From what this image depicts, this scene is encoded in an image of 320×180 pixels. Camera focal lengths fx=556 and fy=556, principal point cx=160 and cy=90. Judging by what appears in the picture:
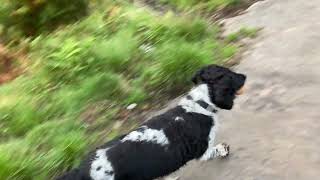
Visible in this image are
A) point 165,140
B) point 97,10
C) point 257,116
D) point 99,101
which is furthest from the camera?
point 97,10

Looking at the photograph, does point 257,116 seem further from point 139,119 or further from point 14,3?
point 14,3

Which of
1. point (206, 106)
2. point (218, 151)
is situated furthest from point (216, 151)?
point (206, 106)

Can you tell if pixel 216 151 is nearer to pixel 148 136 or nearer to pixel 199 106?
pixel 199 106

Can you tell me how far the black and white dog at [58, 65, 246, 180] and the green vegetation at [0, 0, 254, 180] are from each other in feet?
3.42

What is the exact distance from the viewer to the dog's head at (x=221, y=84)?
4.15 m

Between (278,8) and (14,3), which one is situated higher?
(14,3)

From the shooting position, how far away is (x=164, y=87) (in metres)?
5.74

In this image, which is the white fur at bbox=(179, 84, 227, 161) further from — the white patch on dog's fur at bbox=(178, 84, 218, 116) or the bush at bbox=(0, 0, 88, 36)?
the bush at bbox=(0, 0, 88, 36)

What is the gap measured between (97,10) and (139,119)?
3259mm

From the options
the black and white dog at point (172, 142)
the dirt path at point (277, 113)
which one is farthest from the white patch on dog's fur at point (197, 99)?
the dirt path at point (277, 113)

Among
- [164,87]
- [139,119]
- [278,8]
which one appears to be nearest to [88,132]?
[139,119]

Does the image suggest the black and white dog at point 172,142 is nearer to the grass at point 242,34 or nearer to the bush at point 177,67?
the bush at point 177,67

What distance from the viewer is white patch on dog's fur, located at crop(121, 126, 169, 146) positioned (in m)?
3.92

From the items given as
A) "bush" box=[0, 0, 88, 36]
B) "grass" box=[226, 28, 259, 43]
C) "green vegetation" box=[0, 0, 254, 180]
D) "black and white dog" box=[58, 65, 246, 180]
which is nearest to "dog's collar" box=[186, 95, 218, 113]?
"black and white dog" box=[58, 65, 246, 180]
